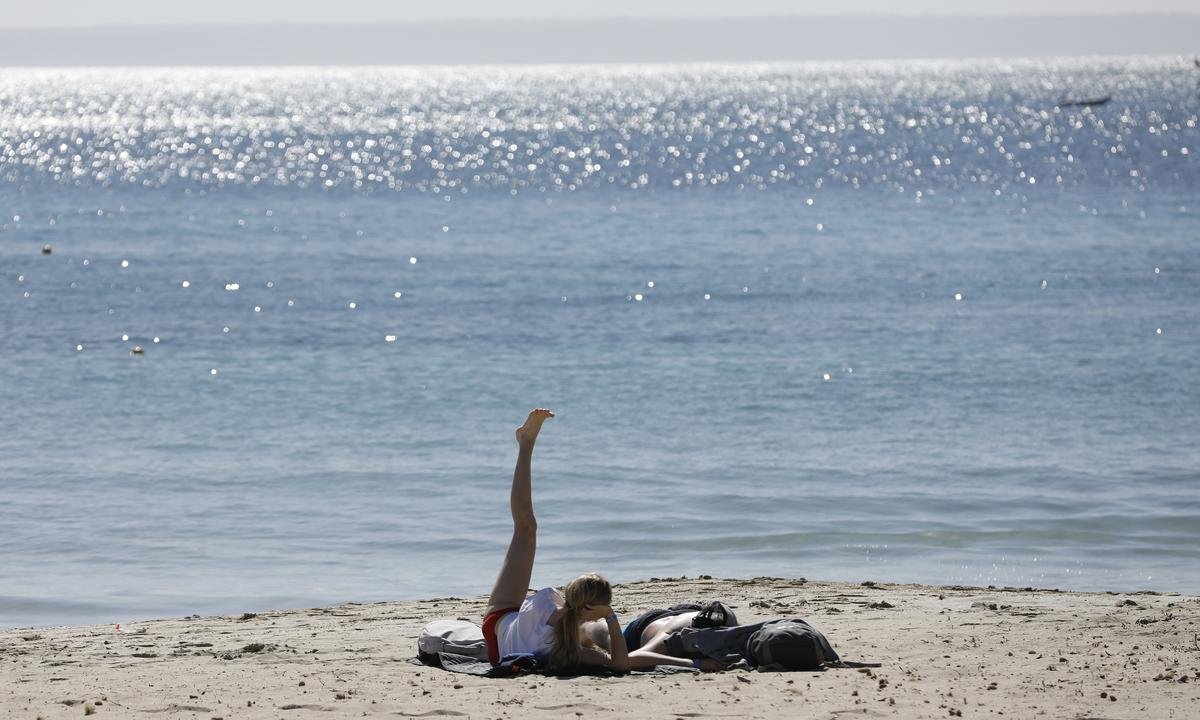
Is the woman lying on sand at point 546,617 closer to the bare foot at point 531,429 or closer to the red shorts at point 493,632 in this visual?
the red shorts at point 493,632

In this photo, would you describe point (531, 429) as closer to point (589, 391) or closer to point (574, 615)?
point (574, 615)

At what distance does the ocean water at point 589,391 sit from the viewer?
14.0 metres

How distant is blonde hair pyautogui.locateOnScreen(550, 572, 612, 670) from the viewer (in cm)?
841

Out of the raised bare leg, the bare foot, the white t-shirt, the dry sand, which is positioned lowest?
the dry sand

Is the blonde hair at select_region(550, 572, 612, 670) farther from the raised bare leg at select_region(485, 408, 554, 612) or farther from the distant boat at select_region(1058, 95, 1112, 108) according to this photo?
the distant boat at select_region(1058, 95, 1112, 108)

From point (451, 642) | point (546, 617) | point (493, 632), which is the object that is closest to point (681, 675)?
point (546, 617)

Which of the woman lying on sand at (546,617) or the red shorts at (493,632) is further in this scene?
the red shorts at (493,632)

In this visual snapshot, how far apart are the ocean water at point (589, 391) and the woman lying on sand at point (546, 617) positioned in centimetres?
378

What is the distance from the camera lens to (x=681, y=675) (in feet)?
27.6

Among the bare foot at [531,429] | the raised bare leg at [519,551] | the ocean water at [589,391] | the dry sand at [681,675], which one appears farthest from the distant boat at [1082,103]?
the raised bare leg at [519,551]

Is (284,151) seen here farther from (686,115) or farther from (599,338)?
(599,338)

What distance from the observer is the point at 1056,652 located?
8688mm

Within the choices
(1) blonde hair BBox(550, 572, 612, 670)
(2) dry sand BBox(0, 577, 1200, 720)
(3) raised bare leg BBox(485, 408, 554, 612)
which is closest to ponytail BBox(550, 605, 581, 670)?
(1) blonde hair BBox(550, 572, 612, 670)

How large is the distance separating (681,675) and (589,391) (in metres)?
13.1
